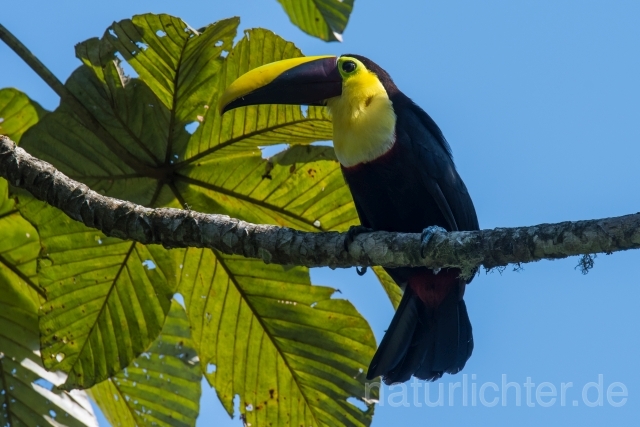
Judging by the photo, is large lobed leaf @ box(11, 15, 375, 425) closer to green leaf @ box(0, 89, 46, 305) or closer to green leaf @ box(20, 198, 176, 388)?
green leaf @ box(20, 198, 176, 388)

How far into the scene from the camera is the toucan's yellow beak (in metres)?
3.73

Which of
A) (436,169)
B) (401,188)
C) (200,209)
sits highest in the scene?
(436,169)

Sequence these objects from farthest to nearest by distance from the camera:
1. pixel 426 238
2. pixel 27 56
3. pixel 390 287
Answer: pixel 390 287
pixel 27 56
pixel 426 238

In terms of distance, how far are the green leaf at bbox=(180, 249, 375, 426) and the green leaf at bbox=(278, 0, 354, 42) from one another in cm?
113

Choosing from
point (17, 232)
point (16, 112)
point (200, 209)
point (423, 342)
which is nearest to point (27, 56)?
point (16, 112)

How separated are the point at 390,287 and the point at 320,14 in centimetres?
133

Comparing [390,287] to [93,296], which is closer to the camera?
[93,296]

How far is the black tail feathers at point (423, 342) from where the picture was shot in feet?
12.5

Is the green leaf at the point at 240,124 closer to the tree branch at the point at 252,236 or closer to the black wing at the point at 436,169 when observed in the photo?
the black wing at the point at 436,169

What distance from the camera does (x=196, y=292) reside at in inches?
159

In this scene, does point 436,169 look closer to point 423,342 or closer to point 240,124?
point 423,342

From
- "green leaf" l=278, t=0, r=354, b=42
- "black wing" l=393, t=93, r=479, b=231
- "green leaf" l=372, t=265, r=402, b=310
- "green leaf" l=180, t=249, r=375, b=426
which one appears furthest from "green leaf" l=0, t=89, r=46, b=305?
"black wing" l=393, t=93, r=479, b=231

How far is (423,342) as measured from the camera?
3.95 m

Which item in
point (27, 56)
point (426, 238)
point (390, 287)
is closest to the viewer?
point (426, 238)
